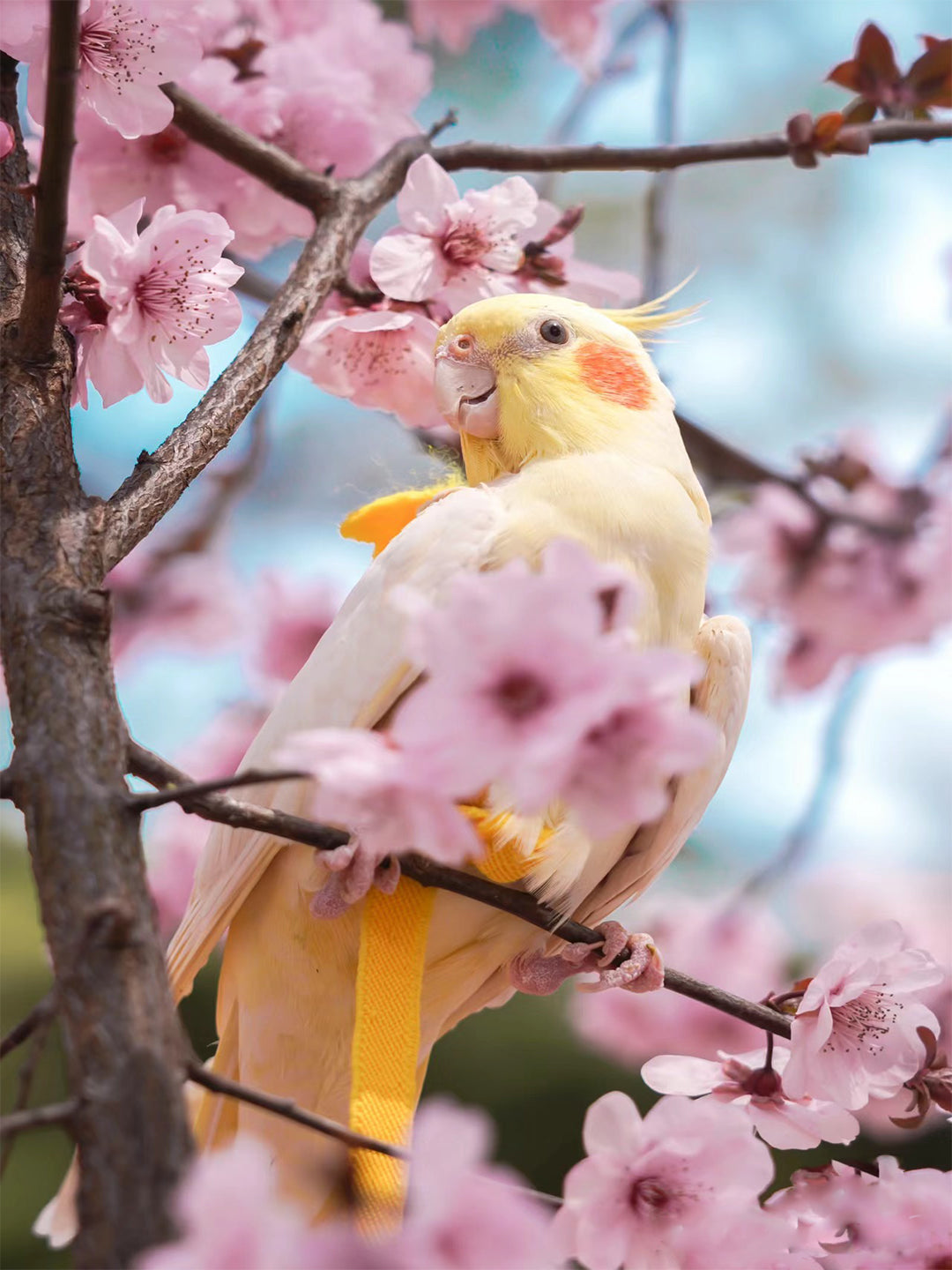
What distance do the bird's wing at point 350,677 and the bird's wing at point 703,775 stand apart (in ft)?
0.88

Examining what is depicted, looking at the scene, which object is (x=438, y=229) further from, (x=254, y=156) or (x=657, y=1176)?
(x=657, y=1176)

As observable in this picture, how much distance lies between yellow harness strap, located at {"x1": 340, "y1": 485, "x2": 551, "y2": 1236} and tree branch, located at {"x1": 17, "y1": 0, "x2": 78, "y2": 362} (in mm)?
485

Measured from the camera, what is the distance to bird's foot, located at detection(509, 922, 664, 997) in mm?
1087

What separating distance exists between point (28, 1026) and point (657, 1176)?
0.45m

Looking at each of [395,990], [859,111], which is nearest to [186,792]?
[395,990]

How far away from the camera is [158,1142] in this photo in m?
0.57

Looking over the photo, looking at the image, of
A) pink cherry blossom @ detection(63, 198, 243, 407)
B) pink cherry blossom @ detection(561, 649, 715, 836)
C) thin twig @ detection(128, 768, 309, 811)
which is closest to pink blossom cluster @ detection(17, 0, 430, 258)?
pink cherry blossom @ detection(63, 198, 243, 407)

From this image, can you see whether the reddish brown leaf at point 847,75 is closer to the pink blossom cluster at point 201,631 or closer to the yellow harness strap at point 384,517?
the yellow harness strap at point 384,517

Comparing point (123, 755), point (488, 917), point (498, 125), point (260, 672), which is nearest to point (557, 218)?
point (488, 917)

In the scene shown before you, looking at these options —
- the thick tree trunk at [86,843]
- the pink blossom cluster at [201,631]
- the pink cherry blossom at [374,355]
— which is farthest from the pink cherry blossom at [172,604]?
the thick tree trunk at [86,843]

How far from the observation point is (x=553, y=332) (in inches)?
49.2

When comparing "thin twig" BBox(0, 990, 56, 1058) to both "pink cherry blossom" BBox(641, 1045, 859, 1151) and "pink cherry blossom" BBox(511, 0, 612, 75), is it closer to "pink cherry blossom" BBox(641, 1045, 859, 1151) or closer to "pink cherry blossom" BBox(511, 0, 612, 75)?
"pink cherry blossom" BBox(641, 1045, 859, 1151)

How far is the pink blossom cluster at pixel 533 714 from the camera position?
1.94 feet

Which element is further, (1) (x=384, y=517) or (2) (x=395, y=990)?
(1) (x=384, y=517)
